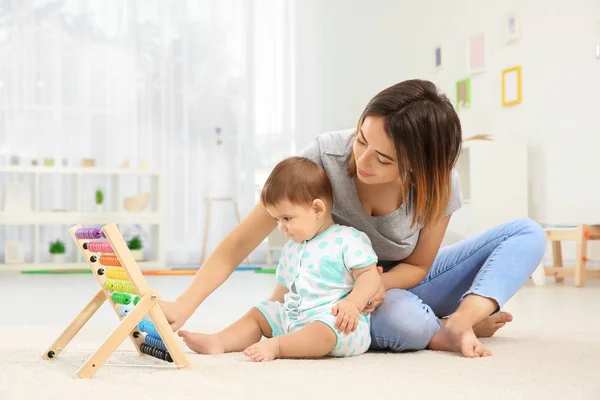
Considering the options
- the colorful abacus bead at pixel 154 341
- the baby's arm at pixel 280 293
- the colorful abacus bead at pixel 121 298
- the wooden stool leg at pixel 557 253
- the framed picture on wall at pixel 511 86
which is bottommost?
the wooden stool leg at pixel 557 253

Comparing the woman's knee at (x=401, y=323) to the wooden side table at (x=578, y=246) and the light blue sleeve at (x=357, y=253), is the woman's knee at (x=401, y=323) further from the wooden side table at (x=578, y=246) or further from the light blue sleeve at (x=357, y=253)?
the wooden side table at (x=578, y=246)

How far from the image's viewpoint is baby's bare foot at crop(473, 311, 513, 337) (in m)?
1.84

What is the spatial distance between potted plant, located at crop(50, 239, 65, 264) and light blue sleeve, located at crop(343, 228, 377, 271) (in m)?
4.34

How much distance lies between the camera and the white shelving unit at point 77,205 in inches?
211

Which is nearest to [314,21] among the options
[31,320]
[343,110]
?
[343,110]

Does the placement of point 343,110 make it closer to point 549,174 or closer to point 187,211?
point 187,211

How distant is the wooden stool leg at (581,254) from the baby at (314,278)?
246 centimetres

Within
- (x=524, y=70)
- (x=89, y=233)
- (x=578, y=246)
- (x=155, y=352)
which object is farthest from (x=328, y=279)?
(x=524, y=70)

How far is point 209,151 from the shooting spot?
6.14 meters

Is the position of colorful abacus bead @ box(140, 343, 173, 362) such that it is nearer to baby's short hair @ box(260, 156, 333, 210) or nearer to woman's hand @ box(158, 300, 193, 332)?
woman's hand @ box(158, 300, 193, 332)

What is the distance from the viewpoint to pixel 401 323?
1.59 metres

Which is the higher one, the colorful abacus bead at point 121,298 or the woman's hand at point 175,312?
the colorful abacus bead at point 121,298

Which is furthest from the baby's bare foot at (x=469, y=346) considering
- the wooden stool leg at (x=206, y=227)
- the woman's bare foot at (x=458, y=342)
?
the wooden stool leg at (x=206, y=227)

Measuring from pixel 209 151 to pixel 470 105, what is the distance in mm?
2134
